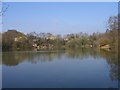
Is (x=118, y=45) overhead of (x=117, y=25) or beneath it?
beneath

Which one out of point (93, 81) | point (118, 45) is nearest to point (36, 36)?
point (118, 45)

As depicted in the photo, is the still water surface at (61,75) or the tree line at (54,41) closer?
the still water surface at (61,75)

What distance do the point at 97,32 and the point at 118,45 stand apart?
16292 mm

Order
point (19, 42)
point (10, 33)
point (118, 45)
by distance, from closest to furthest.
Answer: point (118, 45) → point (10, 33) → point (19, 42)

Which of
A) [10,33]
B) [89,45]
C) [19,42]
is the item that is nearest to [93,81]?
[10,33]

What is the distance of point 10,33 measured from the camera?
2855 centimetres

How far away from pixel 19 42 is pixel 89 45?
1264 cm

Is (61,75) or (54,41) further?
(54,41)

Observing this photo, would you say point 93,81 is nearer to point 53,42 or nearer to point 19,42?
point 19,42

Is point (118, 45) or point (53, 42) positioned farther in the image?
point (53, 42)

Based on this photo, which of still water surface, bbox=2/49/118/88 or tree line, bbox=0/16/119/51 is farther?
tree line, bbox=0/16/119/51

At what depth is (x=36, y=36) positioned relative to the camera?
3841 cm

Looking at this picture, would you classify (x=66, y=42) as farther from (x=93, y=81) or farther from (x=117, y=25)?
(x=93, y=81)

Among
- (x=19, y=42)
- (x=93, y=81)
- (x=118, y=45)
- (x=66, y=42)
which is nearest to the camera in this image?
(x=93, y=81)
